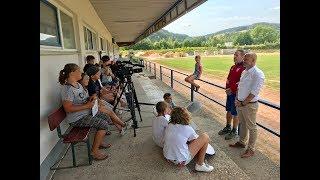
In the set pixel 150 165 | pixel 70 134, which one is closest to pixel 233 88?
pixel 150 165

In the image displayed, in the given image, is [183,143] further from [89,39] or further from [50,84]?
[89,39]

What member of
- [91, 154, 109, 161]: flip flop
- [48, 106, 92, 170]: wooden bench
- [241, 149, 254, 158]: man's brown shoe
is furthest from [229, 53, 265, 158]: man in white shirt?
[48, 106, 92, 170]: wooden bench

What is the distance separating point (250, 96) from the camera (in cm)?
350

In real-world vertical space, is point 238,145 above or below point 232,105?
below

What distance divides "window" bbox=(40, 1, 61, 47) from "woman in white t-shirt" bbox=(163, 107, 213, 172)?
6.22 ft

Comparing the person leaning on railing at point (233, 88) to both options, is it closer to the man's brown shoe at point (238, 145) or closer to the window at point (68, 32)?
the man's brown shoe at point (238, 145)

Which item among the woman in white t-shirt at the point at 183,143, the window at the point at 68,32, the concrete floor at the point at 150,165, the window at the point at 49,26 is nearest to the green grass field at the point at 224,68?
the concrete floor at the point at 150,165

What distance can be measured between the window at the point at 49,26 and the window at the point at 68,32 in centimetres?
56

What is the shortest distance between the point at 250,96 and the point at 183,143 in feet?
3.52

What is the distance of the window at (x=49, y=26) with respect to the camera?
11.5ft
